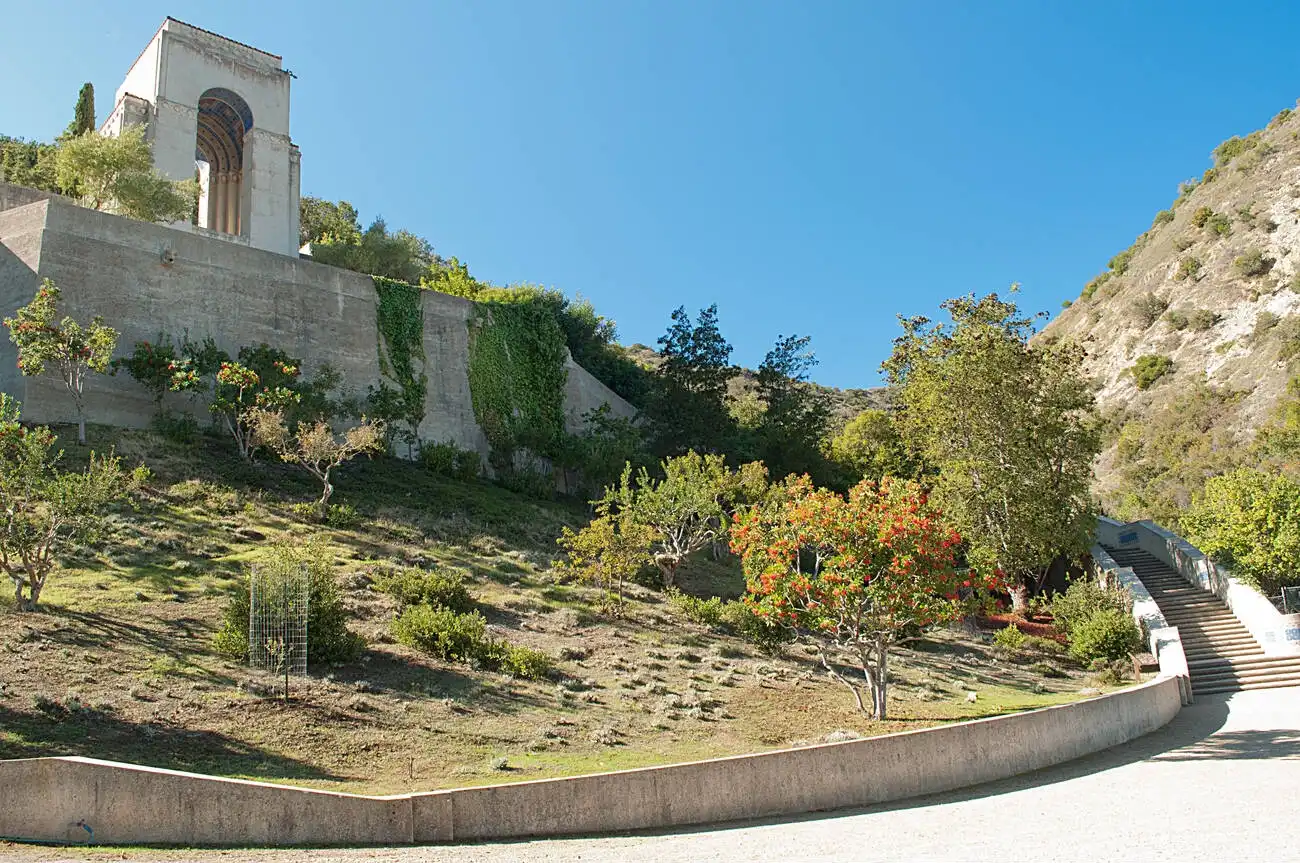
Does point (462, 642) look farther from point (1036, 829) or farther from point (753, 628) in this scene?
point (1036, 829)

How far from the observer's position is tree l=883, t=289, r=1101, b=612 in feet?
75.2

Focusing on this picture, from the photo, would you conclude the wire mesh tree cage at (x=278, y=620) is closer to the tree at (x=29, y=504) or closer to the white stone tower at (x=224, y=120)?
the tree at (x=29, y=504)

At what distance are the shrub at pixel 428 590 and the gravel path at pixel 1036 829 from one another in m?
8.51

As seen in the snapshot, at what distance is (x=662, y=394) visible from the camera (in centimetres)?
3503

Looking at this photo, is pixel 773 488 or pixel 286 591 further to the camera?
pixel 773 488

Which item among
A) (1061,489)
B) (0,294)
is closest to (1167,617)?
(1061,489)

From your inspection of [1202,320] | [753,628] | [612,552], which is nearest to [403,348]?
[612,552]

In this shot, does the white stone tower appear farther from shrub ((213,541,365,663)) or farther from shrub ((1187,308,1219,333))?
shrub ((1187,308,1219,333))

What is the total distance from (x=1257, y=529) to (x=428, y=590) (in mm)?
17710

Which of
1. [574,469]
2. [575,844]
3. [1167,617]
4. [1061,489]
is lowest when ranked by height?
[575,844]

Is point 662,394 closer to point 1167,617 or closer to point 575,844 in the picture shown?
point 1167,617

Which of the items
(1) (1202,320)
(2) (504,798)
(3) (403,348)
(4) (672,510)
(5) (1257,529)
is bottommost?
(2) (504,798)

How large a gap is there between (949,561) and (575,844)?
7376 millimetres

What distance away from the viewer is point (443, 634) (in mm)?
14328
